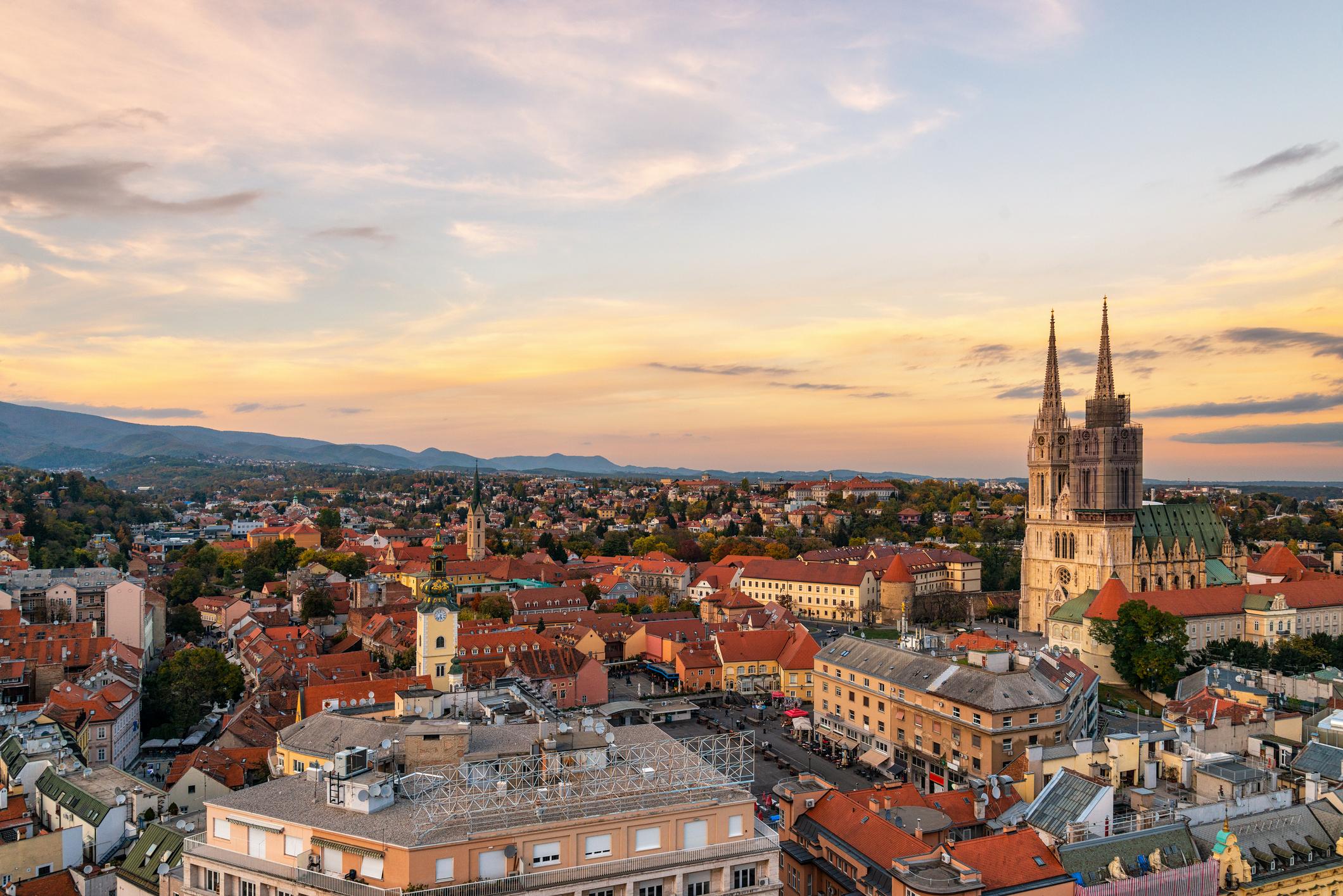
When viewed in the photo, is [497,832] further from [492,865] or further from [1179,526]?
[1179,526]

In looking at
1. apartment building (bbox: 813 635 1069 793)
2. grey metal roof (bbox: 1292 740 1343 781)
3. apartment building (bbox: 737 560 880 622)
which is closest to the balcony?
apartment building (bbox: 813 635 1069 793)

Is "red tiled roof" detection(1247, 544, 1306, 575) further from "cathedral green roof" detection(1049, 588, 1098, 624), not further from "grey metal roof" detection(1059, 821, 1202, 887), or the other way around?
"grey metal roof" detection(1059, 821, 1202, 887)

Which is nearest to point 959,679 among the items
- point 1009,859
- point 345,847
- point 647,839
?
point 1009,859

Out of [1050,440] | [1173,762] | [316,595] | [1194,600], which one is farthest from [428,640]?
[1050,440]

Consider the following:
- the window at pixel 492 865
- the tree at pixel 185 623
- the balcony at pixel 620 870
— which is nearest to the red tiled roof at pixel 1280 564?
the balcony at pixel 620 870

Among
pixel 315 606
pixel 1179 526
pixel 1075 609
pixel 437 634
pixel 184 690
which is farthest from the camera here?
pixel 1179 526

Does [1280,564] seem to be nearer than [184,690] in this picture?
No

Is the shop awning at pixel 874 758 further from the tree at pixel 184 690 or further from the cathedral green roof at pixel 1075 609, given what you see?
the tree at pixel 184 690

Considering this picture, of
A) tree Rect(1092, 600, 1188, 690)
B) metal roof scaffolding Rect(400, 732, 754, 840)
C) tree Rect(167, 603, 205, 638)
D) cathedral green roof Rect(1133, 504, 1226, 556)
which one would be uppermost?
cathedral green roof Rect(1133, 504, 1226, 556)
